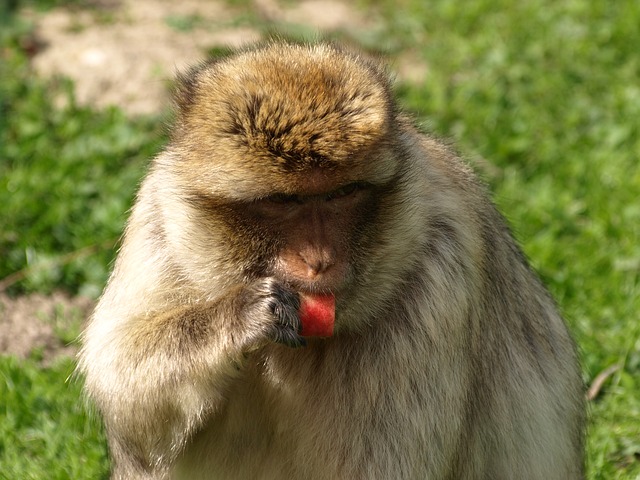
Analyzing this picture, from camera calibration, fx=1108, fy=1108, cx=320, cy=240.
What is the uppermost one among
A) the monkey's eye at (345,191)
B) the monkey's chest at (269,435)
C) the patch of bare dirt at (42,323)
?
the monkey's eye at (345,191)

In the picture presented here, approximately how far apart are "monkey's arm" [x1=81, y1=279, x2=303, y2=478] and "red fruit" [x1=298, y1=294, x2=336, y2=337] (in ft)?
Answer: 0.11

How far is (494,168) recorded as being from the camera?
6.90 metres

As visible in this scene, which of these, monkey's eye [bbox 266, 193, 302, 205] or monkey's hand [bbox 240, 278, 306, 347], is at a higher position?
monkey's eye [bbox 266, 193, 302, 205]

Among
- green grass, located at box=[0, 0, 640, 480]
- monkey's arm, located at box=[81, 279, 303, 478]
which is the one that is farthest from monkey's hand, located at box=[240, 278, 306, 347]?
green grass, located at box=[0, 0, 640, 480]

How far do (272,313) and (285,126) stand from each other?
22.0 inches

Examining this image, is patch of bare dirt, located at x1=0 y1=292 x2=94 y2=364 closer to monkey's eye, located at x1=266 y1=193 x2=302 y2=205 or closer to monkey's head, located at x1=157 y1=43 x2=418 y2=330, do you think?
monkey's head, located at x1=157 y1=43 x2=418 y2=330

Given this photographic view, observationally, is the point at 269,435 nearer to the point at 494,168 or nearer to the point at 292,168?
the point at 292,168

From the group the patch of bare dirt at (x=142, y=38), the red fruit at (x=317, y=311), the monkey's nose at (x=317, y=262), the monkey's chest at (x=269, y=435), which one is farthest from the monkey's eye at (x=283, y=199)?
the patch of bare dirt at (x=142, y=38)

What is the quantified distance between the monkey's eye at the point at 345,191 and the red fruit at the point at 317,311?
1.01 ft

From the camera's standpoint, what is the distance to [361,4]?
825 cm

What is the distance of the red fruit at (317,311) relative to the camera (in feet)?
11.0

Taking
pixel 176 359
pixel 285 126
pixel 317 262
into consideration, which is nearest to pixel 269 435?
pixel 176 359

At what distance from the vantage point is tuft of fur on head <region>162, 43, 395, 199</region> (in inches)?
130

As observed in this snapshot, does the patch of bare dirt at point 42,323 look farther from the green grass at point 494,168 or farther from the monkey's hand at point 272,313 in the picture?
the monkey's hand at point 272,313
